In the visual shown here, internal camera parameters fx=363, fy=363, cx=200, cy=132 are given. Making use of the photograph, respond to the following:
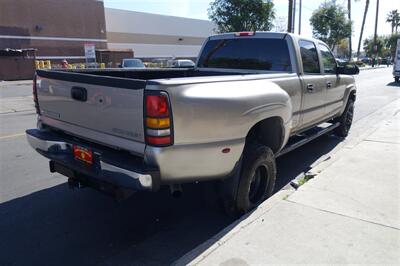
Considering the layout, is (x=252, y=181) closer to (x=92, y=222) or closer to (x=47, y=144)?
(x=92, y=222)

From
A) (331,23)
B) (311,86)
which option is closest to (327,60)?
(311,86)

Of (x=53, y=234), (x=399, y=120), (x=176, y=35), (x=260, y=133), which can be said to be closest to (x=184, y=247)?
(x=53, y=234)

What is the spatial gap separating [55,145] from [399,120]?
27.9 feet

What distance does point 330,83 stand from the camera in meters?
5.95

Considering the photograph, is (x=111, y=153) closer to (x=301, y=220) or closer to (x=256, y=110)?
(x=256, y=110)

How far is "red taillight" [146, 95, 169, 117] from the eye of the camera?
2.83m

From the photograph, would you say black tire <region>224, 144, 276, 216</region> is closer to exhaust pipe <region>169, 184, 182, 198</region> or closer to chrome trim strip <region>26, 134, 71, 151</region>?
exhaust pipe <region>169, 184, 182, 198</region>

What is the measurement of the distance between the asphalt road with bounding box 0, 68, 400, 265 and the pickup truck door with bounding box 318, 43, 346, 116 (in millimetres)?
1438

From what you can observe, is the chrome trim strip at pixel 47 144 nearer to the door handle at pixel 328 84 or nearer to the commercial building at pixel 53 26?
the door handle at pixel 328 84

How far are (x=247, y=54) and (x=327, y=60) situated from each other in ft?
5.56

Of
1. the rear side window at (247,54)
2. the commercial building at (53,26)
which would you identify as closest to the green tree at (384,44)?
the commercial building at (53,26)

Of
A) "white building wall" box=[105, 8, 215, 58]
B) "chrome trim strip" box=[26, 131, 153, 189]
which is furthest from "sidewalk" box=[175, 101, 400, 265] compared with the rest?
"white building wall" box=[105, 8, 215, 58]

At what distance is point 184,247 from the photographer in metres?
3.43

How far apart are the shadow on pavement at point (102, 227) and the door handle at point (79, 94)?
133 cm
